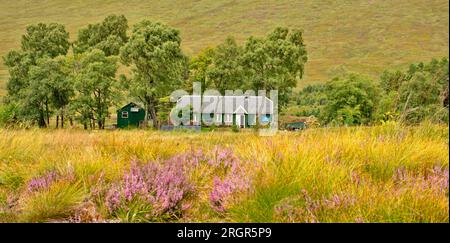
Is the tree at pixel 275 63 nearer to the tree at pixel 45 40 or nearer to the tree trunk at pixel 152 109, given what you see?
the tree trunk at pixel 152 109

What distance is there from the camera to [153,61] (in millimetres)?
69688

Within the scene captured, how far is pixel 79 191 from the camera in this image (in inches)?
232

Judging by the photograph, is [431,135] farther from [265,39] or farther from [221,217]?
[265,39]

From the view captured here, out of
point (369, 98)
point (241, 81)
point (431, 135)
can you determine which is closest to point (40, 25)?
point (241, 81)

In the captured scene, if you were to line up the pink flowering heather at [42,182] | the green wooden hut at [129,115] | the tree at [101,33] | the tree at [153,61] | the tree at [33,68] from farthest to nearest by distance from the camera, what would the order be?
1. the tree at [101,33]
2. the green wooden hut at [129,115]
3. the tree at [33,68]
4. the tree at [153,61]
5. the pink flowering heather at [42,182]

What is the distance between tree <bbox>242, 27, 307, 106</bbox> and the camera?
79312mm

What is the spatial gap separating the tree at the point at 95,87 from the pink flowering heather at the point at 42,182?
63.1 m

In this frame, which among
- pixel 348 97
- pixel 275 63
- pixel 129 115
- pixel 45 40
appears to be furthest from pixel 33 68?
pixel 348 97

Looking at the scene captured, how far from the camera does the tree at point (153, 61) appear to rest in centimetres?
6962

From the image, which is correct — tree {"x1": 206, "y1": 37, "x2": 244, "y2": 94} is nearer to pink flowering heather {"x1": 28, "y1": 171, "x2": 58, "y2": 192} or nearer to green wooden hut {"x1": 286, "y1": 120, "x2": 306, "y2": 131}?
green wooden hut {"x1": 286, "y1": 120, "x2": 306, "y2": 131}

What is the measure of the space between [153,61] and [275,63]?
69.2ft

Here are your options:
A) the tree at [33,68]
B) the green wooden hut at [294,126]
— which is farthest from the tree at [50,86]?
the green wooden hut at [294,126]

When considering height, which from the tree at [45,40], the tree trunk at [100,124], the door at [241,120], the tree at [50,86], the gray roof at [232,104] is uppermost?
the tree at [45,40]

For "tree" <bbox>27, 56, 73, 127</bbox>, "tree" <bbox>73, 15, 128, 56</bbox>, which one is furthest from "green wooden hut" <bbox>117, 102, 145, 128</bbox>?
"tree" <bbox>27, 56, 73, 127</bbox>
